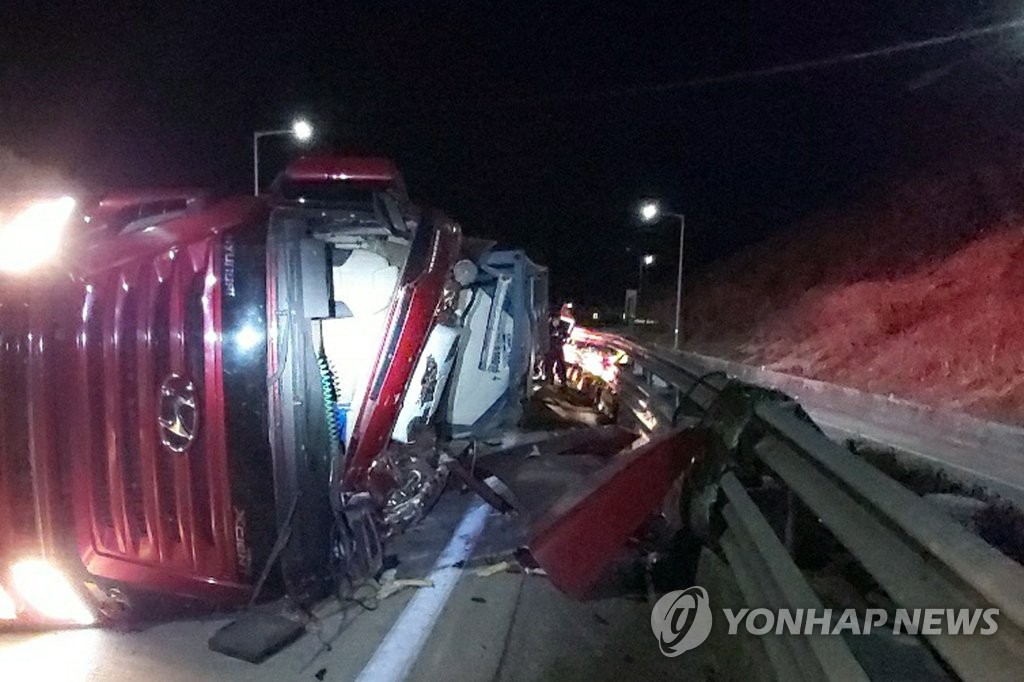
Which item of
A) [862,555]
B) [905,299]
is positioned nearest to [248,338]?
[862,555]

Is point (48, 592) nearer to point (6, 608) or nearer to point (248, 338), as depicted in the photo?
point (6, 608)

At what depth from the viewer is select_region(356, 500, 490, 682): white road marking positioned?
411 centimetres

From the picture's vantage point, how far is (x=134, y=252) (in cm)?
443

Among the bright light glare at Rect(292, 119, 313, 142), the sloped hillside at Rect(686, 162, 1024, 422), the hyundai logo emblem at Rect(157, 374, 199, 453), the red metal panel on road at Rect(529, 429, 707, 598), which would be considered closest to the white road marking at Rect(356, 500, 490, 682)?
the red metal panel on road at Rect(529, 429, 707, 598)

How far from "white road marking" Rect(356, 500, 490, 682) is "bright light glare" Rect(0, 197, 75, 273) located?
240cm

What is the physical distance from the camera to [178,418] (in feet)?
14.0

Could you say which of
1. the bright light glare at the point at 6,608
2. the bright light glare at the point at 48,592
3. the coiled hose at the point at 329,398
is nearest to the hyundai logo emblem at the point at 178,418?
the coiled hose at the point at 329,398

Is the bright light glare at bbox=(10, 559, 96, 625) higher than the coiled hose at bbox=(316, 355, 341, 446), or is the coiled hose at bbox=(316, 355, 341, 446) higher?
the coiled hose at bbox=(316, 355, 341, 446)

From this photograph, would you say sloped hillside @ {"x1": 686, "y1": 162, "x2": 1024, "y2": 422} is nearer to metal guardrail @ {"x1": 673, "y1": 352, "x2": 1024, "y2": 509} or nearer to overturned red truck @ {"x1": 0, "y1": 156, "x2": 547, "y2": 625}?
metal guardrail @ {"x1": 673, "y1": 352, "x2": 1024, "y2": 509}

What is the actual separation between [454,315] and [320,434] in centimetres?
244

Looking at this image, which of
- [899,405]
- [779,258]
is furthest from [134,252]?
[779,258]

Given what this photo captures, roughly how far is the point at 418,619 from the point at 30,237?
260 centimetres

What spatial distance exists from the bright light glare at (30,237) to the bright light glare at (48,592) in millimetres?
1365

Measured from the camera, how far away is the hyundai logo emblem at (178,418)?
14.0 feet
